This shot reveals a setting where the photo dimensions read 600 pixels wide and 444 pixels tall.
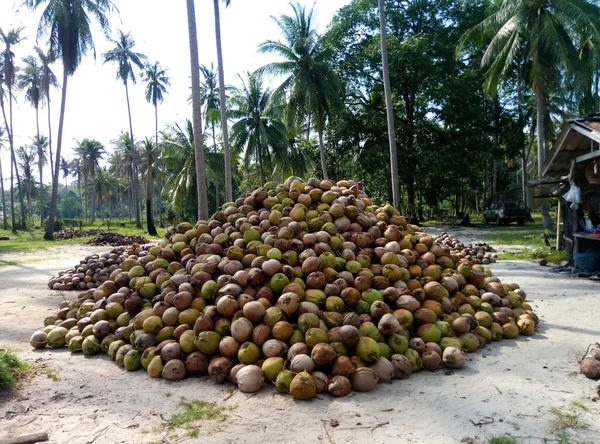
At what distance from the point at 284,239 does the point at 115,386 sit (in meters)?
2.27

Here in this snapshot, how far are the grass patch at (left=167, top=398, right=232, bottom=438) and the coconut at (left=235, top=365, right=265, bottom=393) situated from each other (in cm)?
28

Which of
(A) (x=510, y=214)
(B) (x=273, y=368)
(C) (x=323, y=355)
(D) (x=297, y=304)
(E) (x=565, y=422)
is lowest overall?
(E) (x=565, y=422)

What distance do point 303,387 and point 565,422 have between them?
6.24 ft

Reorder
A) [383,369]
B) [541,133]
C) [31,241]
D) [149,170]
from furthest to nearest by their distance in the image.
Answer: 1. [149,170]
2. [31,241]
3. [541,133]
4. [383,369]

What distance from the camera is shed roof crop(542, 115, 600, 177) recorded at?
8.90 m

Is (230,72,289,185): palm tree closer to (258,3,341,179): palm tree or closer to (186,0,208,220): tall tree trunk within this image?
(258,3,341,179): palm tree

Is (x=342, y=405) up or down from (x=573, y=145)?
down

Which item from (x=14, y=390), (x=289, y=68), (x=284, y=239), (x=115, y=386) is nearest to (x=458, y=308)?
(x=284, y=239)

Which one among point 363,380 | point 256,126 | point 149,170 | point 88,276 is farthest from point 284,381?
point 149,170

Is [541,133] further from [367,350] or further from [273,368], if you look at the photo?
[273,368]

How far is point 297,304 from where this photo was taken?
448cm

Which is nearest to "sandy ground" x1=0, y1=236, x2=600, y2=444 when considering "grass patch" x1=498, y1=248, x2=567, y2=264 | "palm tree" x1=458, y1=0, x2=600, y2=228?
"grass patch" x1=498, y1=248, x2=567, y2=264

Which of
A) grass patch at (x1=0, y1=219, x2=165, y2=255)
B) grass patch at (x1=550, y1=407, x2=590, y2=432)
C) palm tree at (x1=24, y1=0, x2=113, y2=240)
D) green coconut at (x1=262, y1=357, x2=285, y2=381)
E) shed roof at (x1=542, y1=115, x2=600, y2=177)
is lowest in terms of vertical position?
grass patch at (x1=550, y1=407, x2=590, y2=432)

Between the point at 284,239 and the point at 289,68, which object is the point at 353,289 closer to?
the point at 284,239
